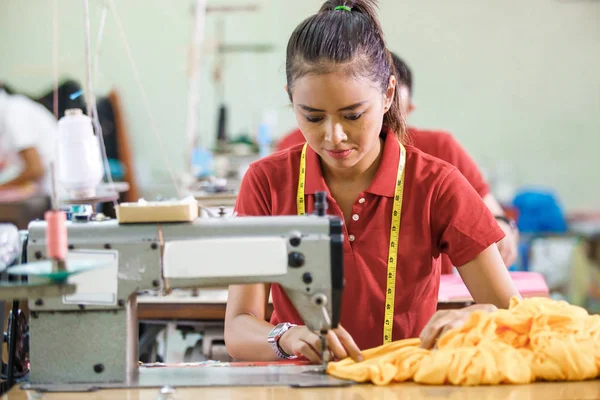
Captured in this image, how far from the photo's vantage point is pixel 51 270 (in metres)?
1.33

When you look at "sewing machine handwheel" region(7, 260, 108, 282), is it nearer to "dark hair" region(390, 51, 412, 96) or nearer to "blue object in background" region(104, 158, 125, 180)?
"dark hair" region(390, 51, 412, 96)

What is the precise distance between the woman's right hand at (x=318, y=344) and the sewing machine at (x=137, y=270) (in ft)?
0.30

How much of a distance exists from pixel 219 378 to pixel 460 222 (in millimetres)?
632

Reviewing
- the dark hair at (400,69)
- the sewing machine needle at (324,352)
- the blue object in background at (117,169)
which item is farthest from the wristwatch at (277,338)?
the blue object in background at (117,169)

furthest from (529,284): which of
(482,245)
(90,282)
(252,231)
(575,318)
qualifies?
(90,282)

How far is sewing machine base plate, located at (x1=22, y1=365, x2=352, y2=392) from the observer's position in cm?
144

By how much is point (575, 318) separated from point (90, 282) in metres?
0.91

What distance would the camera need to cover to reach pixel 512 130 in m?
6.20

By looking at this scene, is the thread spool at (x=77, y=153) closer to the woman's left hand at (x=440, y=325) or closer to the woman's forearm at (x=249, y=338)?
the woman's forearm at (x=249, y=338)

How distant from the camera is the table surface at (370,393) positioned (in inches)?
52.7

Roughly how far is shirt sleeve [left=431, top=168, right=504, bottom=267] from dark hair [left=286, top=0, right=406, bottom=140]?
0.28 meters

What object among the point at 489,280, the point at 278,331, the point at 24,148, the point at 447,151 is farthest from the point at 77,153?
the point at 24,148

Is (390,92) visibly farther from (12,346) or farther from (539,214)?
(539,214)

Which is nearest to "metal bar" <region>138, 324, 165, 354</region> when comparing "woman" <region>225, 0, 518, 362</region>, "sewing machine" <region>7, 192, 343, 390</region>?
"woman" <region>225, 0, 518, 362</region>
